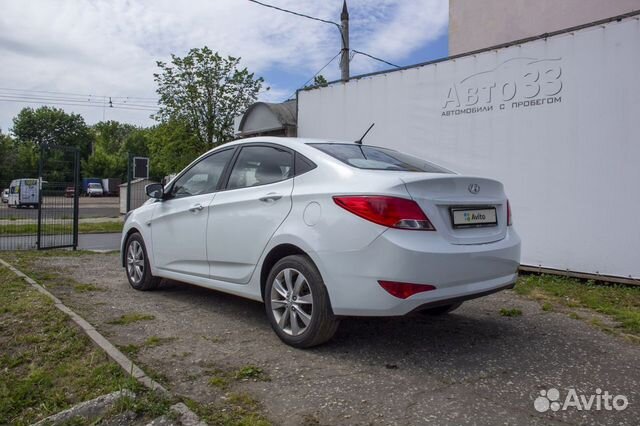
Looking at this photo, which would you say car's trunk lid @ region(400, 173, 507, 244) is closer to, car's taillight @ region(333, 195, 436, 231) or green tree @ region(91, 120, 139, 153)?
car's taillight @ region(333, 195, 436, 231)

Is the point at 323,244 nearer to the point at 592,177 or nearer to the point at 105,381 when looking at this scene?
the point at 105,381

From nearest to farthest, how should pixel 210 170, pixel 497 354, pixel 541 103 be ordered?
1. pixel 497 354
2. pixel 210 170
3. pixel 541 103

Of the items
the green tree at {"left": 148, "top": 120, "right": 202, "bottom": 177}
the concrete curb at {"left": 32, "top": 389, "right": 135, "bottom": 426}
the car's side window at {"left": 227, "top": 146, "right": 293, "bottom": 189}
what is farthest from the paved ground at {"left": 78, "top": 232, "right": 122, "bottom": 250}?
the concrete curb at {"left": 32, "top": 389, "right": 135, "bottom": 426}

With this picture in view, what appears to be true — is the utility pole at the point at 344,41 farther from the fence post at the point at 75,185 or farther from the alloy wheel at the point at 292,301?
the alloy wheel at the point at 292,301

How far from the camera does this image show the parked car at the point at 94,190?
55875 mm

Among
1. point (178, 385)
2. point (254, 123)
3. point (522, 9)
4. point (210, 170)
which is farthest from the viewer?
point (522, 9)

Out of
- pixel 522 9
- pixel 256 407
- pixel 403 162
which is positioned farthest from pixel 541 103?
pixel 522 9

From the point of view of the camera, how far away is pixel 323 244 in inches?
139

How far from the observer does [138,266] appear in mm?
5879

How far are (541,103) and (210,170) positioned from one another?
4.44m

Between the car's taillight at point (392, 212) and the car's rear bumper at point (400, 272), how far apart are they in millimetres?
52

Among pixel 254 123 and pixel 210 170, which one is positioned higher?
pixel 254 123

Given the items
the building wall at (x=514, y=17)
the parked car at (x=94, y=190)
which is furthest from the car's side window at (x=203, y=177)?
the parked car at (x=94, y=190)

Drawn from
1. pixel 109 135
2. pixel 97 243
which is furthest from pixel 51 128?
pixel 97 243
